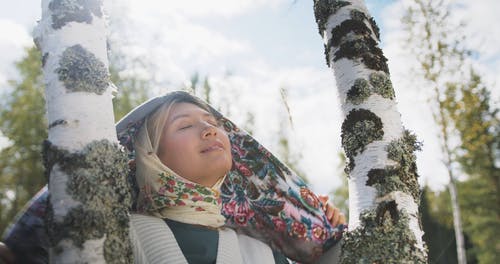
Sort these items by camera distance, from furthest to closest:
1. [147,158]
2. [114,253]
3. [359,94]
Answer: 1. [147,158]
2. [359,94]
3. [114,253]

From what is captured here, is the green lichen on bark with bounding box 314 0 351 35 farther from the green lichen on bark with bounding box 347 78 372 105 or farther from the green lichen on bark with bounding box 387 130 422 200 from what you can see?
the green lichen on bark with bounding box 387 130 422 200

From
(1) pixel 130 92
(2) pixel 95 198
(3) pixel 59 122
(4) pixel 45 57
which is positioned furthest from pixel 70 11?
(1) pixel 130 92

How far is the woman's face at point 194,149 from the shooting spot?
2.26m

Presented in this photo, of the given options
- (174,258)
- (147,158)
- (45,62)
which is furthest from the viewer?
(147,158)

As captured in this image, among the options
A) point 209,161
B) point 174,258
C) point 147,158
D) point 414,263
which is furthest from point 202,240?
point 414,263

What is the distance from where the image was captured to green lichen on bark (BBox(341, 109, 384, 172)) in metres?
1.54

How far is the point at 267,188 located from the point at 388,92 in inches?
48.5

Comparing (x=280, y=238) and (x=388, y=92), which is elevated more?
(x=388, y=92)

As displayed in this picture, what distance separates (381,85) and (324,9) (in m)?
0.50

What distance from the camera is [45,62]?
130 cm

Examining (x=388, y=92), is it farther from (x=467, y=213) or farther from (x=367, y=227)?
(x=467, y=213)

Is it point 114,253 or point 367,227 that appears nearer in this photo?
point 114,253

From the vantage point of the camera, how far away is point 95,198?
1156 millimetres

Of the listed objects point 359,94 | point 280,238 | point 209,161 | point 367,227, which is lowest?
point 280,238
